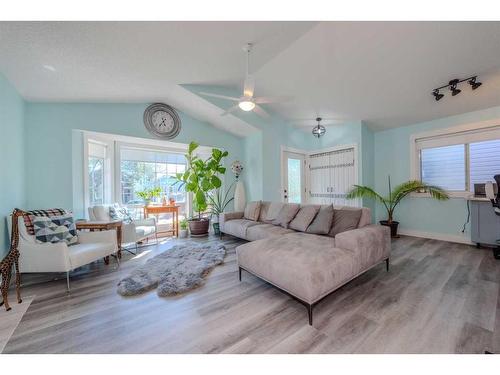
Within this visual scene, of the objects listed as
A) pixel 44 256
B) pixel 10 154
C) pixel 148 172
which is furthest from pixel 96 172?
pixel 44 256

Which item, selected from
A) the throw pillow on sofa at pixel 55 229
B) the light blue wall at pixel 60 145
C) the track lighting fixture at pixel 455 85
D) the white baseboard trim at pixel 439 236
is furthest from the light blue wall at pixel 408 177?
the throw pillow on sofa at pixel 55 229

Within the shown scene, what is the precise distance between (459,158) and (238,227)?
4.43 meters

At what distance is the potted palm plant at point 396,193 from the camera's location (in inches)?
153

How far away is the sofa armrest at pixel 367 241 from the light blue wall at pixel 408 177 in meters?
2.62

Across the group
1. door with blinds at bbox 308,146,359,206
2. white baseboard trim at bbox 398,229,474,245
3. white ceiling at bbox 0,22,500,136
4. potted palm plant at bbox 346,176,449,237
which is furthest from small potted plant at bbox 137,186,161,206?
white baseboard trim at bbox 398,229,474,245

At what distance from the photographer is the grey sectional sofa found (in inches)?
63.6

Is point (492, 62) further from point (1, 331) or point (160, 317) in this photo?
point (1, 331)

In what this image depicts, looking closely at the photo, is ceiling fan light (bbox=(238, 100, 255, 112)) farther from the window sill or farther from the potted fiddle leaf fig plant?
the window sill

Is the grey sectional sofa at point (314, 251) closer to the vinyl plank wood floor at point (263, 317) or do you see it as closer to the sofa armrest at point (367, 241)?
the sofa armrest at point (367, 241)

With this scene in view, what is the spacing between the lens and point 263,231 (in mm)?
3100

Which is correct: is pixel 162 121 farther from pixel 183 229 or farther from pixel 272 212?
pixel 272 212
